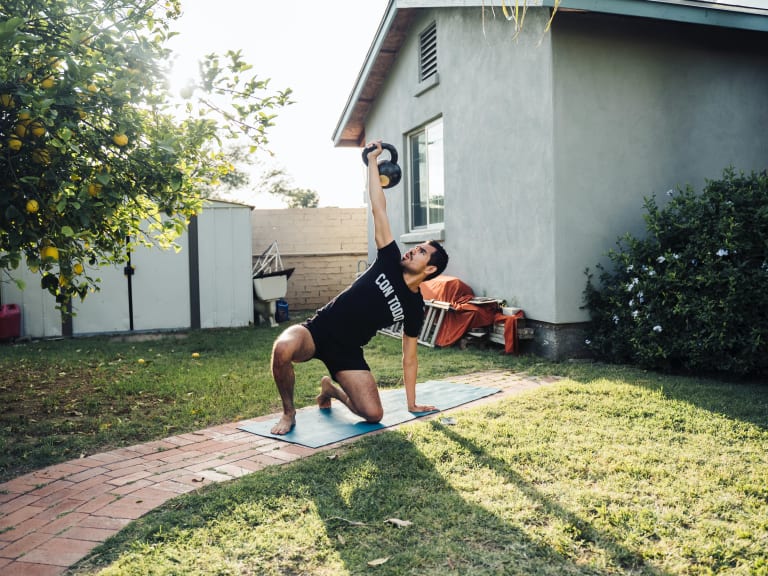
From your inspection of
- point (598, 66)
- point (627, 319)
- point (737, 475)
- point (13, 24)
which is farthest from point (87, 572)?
point (598, 66)

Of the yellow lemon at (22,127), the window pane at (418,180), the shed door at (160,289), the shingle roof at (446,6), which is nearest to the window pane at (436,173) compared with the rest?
the window pane at (418,180)

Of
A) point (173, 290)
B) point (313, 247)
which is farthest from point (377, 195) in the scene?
point (313, 247)

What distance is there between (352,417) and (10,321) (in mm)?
7583

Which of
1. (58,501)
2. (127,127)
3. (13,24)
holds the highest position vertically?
(13,24)

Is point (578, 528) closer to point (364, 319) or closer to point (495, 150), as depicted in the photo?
point (364, 319)

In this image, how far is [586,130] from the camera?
6.81 m

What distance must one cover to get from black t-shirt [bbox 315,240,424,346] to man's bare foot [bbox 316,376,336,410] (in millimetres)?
606

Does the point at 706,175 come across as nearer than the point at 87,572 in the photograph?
No

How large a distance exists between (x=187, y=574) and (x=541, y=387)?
3610 mm

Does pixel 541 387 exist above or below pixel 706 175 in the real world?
below

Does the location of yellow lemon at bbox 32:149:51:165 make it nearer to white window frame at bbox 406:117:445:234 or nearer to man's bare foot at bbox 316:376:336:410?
man's bare foot at bbox 316:376:336:410

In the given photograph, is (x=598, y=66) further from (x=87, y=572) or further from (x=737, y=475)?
(x=87, y=572)

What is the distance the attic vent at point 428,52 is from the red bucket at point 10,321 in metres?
7.52

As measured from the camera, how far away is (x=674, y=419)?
432 cm
